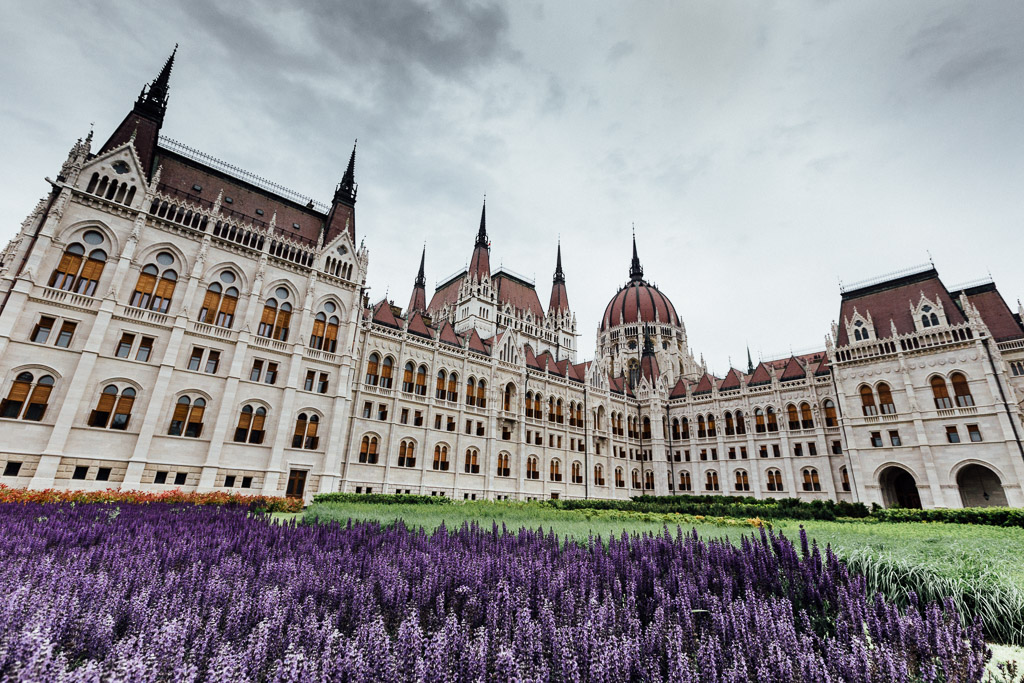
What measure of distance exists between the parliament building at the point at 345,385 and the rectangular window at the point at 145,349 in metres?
0.15

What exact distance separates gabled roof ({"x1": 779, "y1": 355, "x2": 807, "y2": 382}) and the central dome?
27.2m

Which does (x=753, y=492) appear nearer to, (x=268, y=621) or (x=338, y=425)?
(x=338, y=425)

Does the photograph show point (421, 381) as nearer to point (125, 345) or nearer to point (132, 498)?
point (125, 345)

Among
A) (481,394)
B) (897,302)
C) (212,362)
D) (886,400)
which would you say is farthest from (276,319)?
(897,302)

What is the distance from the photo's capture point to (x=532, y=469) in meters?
45.8

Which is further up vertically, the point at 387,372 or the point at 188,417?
the point at 387,372

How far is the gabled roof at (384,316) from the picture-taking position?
128 feet

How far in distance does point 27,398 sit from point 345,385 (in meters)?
16.0

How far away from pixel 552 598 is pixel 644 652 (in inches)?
70.4

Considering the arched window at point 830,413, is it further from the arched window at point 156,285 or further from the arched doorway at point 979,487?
the arched window at point 156,285

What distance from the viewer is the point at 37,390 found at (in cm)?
2367

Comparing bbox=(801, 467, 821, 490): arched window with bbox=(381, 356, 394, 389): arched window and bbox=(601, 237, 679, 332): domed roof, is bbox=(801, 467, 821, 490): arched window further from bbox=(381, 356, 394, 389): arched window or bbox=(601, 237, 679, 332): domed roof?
bbox=(381, 356, 394, 389): arched window

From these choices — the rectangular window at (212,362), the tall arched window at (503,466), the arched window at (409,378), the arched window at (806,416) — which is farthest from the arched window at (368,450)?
the arched window at (806,416)

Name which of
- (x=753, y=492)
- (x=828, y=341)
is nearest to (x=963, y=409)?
(x=828, y=341)
